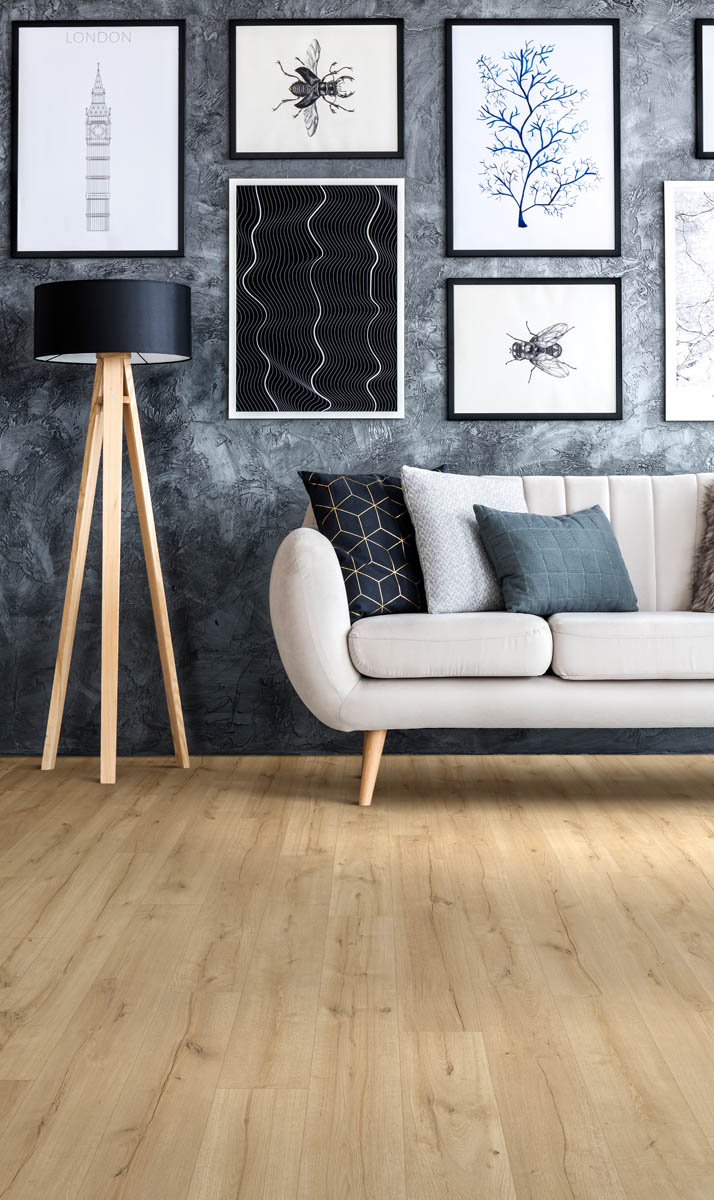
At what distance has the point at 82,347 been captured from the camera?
332 cm

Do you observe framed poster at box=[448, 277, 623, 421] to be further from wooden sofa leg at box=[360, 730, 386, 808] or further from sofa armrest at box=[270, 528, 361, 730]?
wooden sofa leg at box=[360, 730, 386, 808]

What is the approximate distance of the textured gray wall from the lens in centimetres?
385

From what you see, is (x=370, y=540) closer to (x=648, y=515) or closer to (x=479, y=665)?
(x=479, y=665)

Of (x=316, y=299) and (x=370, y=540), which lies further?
(x=316, y=299)

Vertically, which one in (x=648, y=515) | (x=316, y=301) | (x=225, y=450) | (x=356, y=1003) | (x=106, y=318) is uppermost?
(x=316, y=301)

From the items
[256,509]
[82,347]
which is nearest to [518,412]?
[256,509]

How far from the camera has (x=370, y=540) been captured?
10.9ft

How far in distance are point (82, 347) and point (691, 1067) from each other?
264 cm

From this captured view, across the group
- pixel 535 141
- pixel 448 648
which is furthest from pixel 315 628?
pixel 535 141

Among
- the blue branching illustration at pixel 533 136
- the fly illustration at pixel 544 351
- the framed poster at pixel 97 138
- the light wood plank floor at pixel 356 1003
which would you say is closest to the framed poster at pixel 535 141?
the blue branching illustration at pixel 533 136

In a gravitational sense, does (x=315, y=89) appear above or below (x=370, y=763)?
above

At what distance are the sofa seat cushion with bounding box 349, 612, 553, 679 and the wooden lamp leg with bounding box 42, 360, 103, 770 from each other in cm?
102

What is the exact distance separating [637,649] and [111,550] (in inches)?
63.4

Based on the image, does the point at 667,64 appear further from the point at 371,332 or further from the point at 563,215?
the point at 371,332
